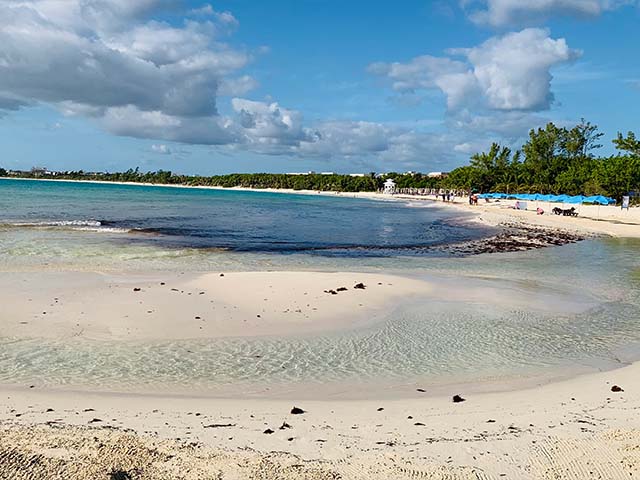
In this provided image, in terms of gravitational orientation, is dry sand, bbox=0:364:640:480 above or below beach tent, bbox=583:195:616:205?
below

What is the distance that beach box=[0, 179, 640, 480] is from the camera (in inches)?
219

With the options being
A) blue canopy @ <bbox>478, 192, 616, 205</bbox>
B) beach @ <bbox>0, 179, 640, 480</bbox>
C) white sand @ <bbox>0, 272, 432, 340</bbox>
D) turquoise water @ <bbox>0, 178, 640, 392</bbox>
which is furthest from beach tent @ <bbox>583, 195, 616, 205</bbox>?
white sand @ <bbox>0, 272, 432, 340</bbox>

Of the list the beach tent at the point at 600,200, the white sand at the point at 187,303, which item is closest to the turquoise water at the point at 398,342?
the white sand at the point at 187,303

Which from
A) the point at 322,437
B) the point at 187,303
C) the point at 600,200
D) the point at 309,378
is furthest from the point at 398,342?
the point at 600,200

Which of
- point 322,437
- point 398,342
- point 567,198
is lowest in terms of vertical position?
point 398,342

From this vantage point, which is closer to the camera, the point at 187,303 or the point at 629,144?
the point at 187,303

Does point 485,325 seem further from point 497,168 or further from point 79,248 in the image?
point 497,168

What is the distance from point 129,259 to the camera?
22.8 meters

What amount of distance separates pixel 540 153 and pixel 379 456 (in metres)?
137

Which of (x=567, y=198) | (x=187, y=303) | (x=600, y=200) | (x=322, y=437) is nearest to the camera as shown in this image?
(x=322, y=437)

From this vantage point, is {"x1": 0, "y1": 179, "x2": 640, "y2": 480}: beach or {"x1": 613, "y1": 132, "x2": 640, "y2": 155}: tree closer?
{"x1": 0, "y1": 179, "x2": 640, "y2": 480}: beach

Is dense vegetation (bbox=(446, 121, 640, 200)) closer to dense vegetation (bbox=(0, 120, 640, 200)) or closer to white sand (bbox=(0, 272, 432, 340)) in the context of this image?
dense vegetation (bbox=(0, 120, 640, 200))

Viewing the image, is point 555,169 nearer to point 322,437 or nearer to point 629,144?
point 629,144

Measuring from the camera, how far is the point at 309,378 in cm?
875
